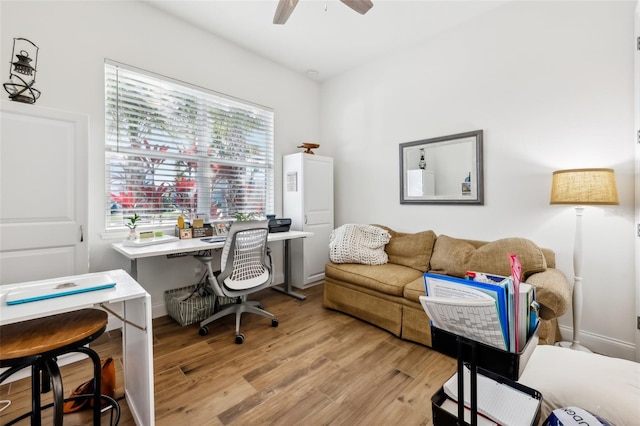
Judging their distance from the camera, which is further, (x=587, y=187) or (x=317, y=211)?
(x=317, y=211)

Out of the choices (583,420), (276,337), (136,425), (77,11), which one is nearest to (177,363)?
(136,425)

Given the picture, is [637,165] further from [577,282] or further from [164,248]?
[164,248]

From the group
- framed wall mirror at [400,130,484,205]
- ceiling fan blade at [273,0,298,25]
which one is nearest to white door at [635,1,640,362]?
framed wall mirror at [400,130,484,205]

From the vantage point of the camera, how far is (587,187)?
1.92 meters

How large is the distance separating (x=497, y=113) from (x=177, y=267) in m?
3.65

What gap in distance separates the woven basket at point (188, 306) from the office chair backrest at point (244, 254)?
53cm

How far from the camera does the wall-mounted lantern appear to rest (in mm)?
1836

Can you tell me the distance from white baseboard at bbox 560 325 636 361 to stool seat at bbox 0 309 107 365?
10.9ft

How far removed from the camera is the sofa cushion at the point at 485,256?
217cm

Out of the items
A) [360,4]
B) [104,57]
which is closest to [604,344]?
[360,4]

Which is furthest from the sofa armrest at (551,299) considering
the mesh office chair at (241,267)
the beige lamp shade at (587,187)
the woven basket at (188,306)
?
the woven basket at (188,306)

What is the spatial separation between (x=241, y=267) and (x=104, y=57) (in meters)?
2.25

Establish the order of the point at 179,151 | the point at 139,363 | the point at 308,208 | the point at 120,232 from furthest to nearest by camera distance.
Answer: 1. the point at 308,208
2. the point at 179,151
3. the point at 120,232
4. the point at 139,363

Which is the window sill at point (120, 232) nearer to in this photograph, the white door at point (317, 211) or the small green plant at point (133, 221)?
the small green plant at point (133, 221)
